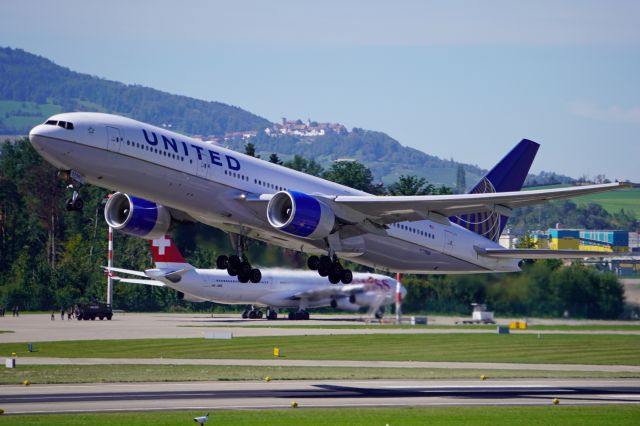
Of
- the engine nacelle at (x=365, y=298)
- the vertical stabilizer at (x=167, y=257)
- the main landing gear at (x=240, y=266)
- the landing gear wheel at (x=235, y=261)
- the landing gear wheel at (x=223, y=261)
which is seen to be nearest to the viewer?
the main landing gear at (x=240, y=266)

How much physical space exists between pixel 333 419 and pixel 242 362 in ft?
81.7

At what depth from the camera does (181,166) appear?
143ft

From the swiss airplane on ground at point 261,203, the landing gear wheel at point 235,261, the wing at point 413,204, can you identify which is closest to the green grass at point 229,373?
the swiss airplane on ground at point 261,203

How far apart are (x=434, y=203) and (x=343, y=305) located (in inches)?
2096

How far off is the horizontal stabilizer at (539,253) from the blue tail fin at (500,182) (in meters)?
1.93

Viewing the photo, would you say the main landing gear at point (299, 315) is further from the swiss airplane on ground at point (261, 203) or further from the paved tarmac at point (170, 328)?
the swiss airplane on ground at point (261, 203)

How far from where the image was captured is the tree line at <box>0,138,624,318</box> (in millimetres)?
65812

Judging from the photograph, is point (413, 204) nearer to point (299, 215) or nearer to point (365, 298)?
point (299, 215)

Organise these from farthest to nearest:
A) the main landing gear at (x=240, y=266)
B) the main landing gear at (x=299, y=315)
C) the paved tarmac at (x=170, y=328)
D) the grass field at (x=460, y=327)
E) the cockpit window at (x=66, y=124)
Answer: the main landing gear at (x=299, y=315) < the grass field at (x=460, y=327) < the paved tarmac at (x=170, y=328) < the main landing gear at (x=240, y=266) < the cockpit window at (x=66, y=124)

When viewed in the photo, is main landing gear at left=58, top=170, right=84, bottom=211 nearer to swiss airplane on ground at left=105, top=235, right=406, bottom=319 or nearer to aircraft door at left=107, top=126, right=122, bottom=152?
aircraft door at left=107, top=126, right=122, bottom=152

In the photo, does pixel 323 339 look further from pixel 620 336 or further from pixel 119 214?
pixel 119 214

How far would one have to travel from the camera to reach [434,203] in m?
46.9

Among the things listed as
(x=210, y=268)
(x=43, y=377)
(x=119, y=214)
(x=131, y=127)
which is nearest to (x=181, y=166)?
(x=131, y=127)

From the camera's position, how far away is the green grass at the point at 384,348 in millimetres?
65375
